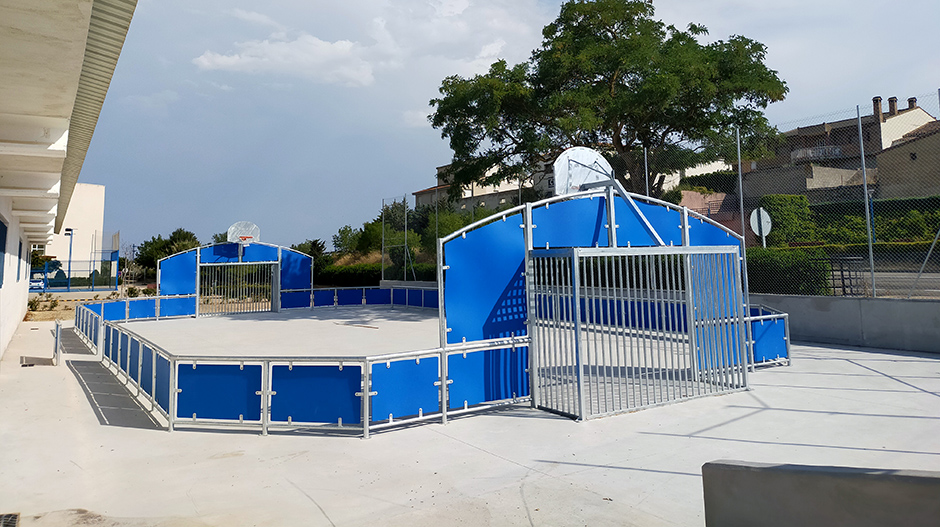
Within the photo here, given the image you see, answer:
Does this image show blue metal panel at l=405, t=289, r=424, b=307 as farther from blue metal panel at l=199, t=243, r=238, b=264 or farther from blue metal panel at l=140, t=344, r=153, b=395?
blue metal panel at l=140, t=344, r=153, b=395

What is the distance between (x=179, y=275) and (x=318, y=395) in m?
18.8

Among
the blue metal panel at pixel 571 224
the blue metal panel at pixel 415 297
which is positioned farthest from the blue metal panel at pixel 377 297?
the blue metal panel at pixel 571 224

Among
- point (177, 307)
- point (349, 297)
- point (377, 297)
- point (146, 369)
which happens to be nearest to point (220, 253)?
point (177, 307)

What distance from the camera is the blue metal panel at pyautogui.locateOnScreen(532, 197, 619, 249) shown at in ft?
27.5

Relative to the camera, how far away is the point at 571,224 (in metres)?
8.67

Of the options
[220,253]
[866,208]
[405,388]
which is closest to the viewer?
[405,388]

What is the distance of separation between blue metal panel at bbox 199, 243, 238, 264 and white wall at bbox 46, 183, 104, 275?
26.4 meters

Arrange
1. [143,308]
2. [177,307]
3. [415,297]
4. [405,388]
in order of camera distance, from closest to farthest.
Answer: [405,388], [143,308], [177,307], [415,297]

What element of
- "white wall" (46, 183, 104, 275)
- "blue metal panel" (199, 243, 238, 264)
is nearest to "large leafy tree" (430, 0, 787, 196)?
"blue metal panel" (199, 243, 238, 264)

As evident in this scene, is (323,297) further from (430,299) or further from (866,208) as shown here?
(866,208)

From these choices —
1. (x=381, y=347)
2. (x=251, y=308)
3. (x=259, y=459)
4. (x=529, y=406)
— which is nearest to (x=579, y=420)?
(x=529, y=406)

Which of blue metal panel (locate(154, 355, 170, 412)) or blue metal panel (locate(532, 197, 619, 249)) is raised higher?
blue metal panel (locate(532, 197, 619, 249))

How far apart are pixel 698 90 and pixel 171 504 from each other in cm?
1843

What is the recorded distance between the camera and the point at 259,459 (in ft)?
19.1
